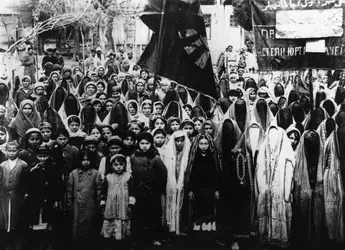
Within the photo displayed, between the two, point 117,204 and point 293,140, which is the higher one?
point 293,140

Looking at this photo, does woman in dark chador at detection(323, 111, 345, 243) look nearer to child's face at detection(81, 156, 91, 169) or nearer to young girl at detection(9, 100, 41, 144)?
child's face at detection(81, 156, 91, 169)

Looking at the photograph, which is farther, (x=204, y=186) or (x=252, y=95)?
(x=252, y=95)

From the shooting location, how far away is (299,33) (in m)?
6.34

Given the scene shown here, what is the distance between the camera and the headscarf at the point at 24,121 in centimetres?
630

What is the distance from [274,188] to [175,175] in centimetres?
126

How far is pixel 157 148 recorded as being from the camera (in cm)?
635

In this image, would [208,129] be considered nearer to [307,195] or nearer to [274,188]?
[274,188]

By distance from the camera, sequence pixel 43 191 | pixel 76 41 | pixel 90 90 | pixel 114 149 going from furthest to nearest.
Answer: pixel 90 90
pixel 76 41
pixel 114 149
pixel 43 191

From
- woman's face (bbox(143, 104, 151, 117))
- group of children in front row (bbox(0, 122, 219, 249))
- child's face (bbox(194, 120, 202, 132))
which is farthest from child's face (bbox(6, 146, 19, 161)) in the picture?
child's face (bbox(194, 120, 202, 132))

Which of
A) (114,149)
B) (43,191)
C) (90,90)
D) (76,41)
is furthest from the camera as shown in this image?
(90,90)

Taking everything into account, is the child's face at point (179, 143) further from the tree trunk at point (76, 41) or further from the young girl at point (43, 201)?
the tree trunk at point (76, 41)

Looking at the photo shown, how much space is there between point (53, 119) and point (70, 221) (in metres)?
1.30

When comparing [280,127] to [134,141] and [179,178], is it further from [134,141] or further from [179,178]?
[134,141]

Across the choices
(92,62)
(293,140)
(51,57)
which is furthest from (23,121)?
(293,140)
